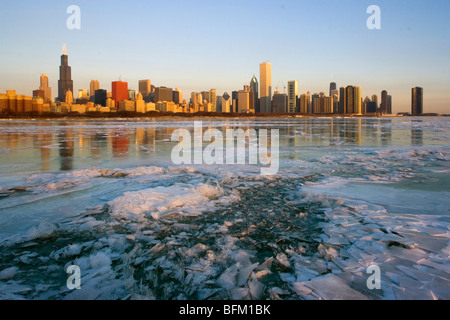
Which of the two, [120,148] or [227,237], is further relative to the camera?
[120,148]

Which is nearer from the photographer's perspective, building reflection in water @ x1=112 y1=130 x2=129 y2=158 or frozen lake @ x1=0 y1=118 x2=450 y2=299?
frozen lake @ x1=0 y1=118 x2=450 y2=299

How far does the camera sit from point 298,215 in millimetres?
4715

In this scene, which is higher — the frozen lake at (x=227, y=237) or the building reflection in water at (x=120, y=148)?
the building reflection in water at (x=120, y=148)

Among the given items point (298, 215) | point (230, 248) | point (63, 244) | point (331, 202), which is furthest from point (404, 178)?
point (63, 244)

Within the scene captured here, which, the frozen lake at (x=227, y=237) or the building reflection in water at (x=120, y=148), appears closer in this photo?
the frozen lake at (x=227, y=237)

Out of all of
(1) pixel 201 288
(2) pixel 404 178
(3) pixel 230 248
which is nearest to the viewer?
(1) pixel 201 288

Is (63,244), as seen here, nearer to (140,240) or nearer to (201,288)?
(140,240)

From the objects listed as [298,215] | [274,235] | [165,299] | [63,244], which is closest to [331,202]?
[298,215]

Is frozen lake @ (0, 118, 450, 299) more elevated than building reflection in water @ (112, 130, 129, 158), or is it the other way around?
building reflection in water @ (112, 130, 129, 158)

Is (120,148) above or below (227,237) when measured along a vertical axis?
above
